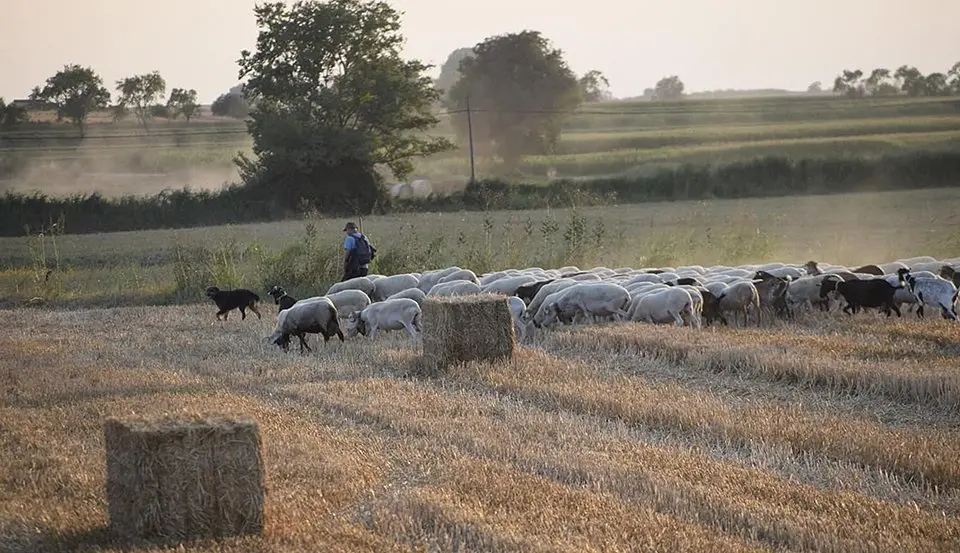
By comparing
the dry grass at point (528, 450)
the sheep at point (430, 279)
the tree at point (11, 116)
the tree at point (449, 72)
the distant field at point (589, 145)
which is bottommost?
the dry grass at point (528, 450)

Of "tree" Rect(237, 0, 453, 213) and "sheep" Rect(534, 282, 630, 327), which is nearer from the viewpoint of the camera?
"sheep" Rect(534, 282, 630, 327)

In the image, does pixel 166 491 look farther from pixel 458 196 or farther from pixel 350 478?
pixel 458 196

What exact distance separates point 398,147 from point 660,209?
→ 11.4m

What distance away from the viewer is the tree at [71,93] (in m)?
67.9

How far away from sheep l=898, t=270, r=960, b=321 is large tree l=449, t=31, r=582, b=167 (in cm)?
5381

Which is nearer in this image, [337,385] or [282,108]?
[337,385]

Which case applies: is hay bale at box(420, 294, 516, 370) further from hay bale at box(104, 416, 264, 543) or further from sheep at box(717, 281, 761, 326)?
hay bale at box(104, 416, 264, 543)

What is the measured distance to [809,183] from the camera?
5056cm

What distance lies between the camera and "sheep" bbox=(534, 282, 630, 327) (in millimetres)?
17641

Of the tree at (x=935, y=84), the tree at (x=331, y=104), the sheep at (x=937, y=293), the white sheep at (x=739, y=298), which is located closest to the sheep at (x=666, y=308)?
the white sheep at (x=739, y=298)

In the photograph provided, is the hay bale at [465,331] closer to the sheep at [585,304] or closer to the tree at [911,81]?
the sheep at [585,304]

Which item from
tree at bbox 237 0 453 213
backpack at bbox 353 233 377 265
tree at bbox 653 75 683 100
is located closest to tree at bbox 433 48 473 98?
tree at bbox 653 75 683 100

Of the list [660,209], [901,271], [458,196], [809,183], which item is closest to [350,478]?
[901,271]

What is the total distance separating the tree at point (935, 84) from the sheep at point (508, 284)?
65.7 meters
